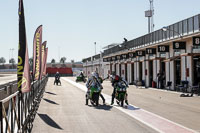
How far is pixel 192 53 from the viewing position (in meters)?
26.3

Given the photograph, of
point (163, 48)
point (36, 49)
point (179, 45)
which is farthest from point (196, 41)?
point (36, 49)

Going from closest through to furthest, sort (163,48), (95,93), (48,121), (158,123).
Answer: (158,123), (48,121), (95,93), (163,48)

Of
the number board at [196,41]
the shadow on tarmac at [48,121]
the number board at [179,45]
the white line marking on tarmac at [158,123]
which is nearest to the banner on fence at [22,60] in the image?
the shadow on tarmac at [48,121]

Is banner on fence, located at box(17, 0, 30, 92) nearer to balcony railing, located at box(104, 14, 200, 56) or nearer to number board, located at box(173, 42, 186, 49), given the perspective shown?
balcony railing, located at box(104, 14, 200, 56)

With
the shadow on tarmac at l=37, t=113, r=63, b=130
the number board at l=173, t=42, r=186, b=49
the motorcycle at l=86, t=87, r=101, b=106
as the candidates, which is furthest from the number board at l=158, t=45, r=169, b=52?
the shadow on tarmac at l=37, t=113, r=63, b=130

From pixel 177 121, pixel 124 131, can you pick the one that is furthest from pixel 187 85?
pixel 124 131

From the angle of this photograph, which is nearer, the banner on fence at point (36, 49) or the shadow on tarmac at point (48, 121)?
the shadow on tarmac at point (48, 121)

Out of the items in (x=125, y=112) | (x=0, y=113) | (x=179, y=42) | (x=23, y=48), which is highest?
(x=179, y=42)

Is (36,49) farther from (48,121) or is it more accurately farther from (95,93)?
(48,121)

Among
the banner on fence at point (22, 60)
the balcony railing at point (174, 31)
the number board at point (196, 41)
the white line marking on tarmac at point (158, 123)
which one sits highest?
the balcony railing at point (174, 31)

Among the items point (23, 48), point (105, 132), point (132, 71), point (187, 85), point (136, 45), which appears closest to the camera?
point (23, 48)

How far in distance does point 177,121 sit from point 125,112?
3.09m

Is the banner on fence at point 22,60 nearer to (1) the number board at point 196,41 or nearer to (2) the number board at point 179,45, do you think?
(1) the number board at point 196,41

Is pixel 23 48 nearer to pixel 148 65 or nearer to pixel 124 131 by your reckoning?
pixel 124 131
